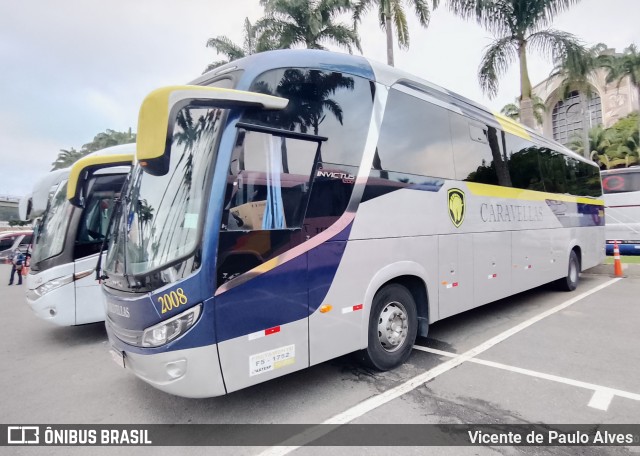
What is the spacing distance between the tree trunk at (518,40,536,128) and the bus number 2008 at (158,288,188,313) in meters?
14.9

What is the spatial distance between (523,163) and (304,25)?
13.1 meters

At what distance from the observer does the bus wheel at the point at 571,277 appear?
888 cm

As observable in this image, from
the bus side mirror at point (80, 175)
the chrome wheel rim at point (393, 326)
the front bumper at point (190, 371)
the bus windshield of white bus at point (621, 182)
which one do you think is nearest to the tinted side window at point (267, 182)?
the front bumper at point (190, 371)

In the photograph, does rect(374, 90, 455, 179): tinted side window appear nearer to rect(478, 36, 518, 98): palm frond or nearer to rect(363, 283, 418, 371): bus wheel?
rect(363, 283, 418, 371): bus wheel

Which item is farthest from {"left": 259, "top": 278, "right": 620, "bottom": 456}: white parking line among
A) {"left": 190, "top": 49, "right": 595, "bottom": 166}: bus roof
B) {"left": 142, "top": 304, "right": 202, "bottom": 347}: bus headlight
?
{"left": 190, "top": 49, "right": 595, "bottom": 166}: bus roof

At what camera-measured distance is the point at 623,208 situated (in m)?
14.6

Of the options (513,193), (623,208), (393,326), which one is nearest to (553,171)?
(513,193)

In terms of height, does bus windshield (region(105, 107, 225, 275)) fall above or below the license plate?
above

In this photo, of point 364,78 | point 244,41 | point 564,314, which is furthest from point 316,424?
point 244,41

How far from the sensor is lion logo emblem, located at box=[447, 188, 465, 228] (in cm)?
531

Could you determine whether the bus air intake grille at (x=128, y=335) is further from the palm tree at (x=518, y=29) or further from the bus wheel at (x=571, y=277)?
the palm tree at (x=518, y=29)

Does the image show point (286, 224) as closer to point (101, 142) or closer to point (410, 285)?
point (410, 285)

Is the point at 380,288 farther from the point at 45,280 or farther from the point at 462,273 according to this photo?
the point at 45,280

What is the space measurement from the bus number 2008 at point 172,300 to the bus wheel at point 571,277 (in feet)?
29.4
